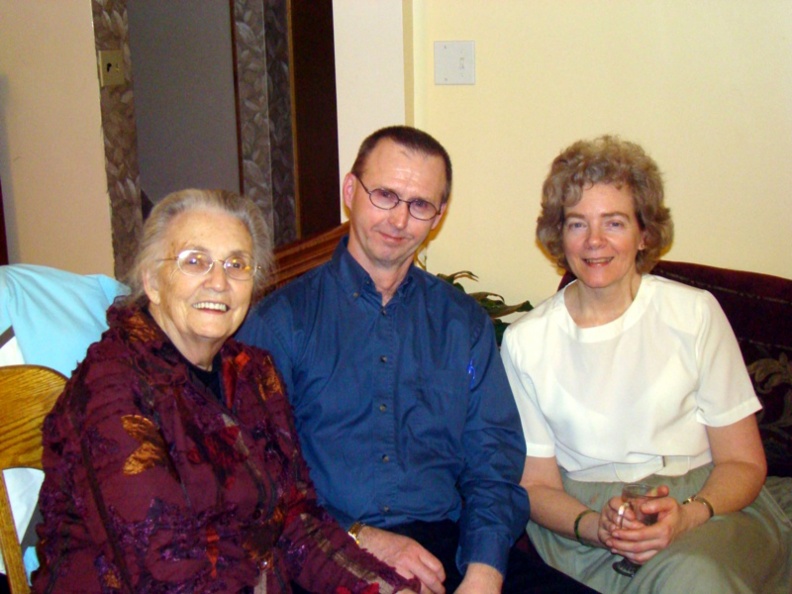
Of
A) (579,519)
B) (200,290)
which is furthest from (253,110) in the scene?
(579,519)

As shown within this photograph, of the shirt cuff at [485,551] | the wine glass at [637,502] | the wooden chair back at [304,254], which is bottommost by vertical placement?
the shirt cuff at [485,551]

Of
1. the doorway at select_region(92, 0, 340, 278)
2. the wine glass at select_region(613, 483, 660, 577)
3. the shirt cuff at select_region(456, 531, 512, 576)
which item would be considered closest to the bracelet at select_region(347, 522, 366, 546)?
the shirt cuff at select_region(456, 531, 512, 576)

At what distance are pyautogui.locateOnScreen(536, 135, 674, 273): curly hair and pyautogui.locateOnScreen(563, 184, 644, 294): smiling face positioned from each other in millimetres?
18

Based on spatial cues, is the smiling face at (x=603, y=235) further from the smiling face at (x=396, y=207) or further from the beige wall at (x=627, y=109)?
the beige wall at (x=627, y=109)

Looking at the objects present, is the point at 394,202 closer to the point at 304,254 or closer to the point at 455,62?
the point at 304,254

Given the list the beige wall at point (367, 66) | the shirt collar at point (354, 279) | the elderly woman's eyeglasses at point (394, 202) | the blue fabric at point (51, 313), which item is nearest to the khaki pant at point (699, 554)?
the shirt collar at point (354, 279)

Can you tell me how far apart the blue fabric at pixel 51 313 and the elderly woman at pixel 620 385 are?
959 millimetres

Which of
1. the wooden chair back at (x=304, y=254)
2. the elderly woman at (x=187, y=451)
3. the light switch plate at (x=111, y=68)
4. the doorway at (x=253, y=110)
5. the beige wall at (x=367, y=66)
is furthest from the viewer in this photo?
the doorway at (x=253, y=110)

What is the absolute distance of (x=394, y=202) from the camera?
183 centimetres

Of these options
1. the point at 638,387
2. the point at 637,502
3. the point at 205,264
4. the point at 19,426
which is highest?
the point at 205,264

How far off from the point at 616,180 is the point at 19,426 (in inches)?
→ 53.2

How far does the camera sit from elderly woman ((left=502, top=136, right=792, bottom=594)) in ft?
6.21

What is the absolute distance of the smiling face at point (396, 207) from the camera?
5.99ft

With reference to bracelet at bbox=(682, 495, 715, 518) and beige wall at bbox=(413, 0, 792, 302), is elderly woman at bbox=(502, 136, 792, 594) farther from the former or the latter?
beige wall at bbox=(413, 0, 792, 302)
